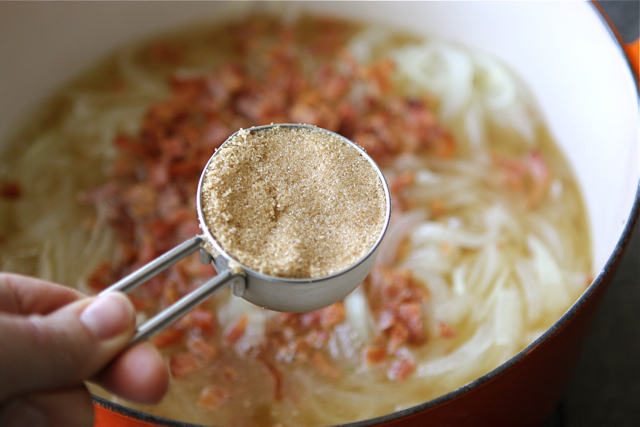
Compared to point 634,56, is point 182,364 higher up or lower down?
lower down

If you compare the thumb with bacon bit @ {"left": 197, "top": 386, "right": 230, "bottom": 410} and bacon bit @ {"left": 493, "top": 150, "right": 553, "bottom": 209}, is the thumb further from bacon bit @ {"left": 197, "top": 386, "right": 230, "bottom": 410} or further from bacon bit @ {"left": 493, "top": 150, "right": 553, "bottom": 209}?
bacon bit @ {"left": 493, "top": 150, "right": 553, "bottom": 209}

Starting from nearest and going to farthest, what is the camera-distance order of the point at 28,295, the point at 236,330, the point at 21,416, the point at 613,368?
the point at 21,416 < the point at 28,295 < the point at 236,330 < the point at 613,368

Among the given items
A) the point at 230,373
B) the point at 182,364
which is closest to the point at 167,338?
the point at 182,364

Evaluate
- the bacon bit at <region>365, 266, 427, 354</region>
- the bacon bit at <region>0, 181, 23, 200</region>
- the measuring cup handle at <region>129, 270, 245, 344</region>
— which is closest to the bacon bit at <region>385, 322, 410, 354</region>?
the bacon bit at <region>365, 266, 427, 354</region>

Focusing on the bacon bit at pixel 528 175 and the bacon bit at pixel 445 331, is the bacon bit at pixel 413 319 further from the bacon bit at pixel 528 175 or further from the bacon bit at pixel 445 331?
the bacon bit at pixel 528 175

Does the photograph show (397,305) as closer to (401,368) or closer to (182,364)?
(401,368)

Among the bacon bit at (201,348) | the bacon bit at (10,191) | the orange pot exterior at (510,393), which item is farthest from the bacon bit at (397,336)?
the bacon bit at (10,191)
